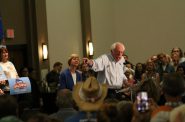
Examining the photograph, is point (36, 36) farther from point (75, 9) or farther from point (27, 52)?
point (75, 9)

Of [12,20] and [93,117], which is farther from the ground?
[12,20]

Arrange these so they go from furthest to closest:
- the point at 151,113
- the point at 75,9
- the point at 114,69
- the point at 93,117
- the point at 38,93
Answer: the point at 75,9 → the point at 38,93 → the point at 114,69 → the point at 93,117 → the point at 151,113

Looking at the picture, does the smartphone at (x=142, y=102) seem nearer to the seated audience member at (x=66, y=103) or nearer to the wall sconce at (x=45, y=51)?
the seated audience member at (x=66, y=103)

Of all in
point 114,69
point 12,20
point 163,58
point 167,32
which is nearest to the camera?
point 114,69

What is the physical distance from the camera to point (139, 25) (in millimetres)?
14797

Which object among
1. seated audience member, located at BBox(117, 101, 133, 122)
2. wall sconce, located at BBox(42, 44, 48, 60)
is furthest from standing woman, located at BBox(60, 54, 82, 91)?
wall sconce, located at BBox(42, 44, 48, 60)

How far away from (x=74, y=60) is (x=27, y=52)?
4423 mm

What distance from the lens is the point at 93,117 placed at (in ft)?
10.9

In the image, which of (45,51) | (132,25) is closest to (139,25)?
(132,25)

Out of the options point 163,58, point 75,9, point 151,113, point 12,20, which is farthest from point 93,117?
point 75,9

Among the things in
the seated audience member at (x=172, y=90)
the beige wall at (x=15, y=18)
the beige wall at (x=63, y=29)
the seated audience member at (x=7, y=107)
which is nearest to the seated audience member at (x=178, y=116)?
the seated audience member at (x=172, y=90)

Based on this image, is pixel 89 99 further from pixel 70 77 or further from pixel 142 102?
pixel 70 77

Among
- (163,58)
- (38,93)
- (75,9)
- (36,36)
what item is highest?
(75,9)

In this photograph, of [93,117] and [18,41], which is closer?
[93,117]
